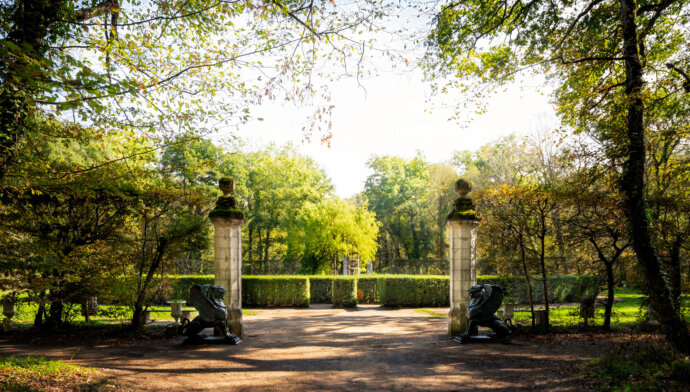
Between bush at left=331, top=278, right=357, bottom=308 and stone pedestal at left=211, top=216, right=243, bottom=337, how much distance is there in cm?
Answer: 817

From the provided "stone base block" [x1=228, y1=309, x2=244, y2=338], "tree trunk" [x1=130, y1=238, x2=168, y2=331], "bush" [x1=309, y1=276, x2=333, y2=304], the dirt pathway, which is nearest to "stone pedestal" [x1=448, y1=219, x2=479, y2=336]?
the dirt pathway

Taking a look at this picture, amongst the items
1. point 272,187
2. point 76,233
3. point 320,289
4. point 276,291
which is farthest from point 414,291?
point 272,187

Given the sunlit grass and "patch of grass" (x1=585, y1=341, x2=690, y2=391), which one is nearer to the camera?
"patch of grass" (x1=585, y1=341, x2=690, y2=391)

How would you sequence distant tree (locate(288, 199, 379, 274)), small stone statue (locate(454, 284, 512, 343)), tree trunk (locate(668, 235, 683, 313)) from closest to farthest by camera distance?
tree trunk (locate(668, 235, 683, 313)) → small stone statue (locate(454, 284, 512, 343)) → distant tree (locate(288, 199, 379, 274))

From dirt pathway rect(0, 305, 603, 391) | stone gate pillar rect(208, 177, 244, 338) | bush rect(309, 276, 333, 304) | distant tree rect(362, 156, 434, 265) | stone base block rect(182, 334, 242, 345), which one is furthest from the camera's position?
distant tree rect(362, 156, 434, 265)

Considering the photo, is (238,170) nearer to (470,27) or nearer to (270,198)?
(270,198)

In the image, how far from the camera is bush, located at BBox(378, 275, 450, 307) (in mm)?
16812

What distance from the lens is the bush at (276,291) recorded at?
672 inches

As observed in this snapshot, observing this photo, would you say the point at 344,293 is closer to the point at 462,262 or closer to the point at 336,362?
the point at 462,262

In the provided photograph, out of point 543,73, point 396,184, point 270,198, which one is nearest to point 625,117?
point 543,73

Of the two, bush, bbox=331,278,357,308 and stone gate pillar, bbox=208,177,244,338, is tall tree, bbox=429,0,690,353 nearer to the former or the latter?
stone gate pillar, bbox=208,177,244,338

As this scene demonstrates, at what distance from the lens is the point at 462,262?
29.6 ft

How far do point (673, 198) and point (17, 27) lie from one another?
12655mm

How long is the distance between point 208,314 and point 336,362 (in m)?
3.26
